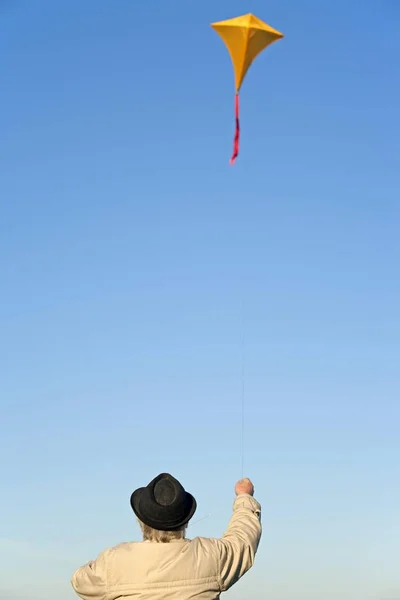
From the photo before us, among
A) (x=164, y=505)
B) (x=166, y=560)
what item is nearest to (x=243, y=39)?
(x=164, y=505)

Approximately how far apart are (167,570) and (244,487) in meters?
1.25

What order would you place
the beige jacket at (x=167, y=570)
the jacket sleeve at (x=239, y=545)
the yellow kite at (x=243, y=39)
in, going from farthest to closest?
the yellow kite at (x=243, y=39) < the jacket sleeve at (x=239, y=545) < the beige jacket at (x=167, y=570)

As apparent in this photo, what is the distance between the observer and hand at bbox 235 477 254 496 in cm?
738

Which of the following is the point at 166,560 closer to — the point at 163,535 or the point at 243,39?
the point at 163,535

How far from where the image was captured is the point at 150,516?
654cm

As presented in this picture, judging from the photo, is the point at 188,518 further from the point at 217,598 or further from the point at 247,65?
the point at 247,65

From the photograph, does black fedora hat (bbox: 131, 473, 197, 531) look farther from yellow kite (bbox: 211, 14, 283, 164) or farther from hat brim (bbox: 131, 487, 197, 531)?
yellow kite (bbox: 211, 14, 283, 164)

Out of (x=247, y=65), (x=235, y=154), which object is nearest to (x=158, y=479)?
(x=235, y=154)

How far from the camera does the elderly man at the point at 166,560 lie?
6379 millimetres

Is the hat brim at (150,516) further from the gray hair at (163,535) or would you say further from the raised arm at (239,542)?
the raised arm at (239,542)

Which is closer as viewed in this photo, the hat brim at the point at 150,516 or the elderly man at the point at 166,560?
the elderly man at the point at 166,560

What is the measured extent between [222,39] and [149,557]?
8.14 meters

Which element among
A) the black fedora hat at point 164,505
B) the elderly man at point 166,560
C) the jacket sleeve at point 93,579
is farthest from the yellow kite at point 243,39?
the jacket sleeve at point 93,579

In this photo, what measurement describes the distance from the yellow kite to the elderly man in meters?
6.61
